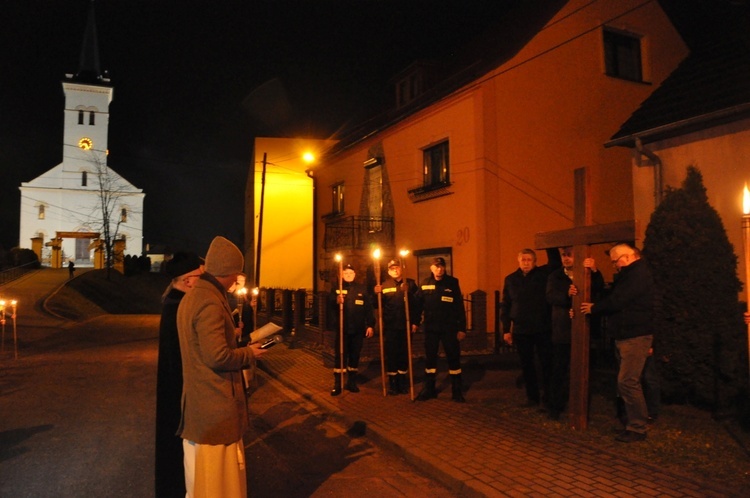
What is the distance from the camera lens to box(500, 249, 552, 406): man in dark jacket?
23.0 ft

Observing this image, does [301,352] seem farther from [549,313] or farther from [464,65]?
[464,65]

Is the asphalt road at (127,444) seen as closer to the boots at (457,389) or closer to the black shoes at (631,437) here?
the boots at (457,389)

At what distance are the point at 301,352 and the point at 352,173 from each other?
930cm

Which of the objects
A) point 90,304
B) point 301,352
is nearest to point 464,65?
point 301,352

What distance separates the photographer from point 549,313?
23.2 feet

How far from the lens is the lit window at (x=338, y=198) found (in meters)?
22.5

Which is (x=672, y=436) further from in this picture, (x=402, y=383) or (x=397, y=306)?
(x=402, y=383)

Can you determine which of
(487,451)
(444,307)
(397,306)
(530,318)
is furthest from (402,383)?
(487,451)

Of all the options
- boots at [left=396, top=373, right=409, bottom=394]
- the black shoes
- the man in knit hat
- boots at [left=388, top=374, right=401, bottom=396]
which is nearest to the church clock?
boots at [left=396, top=373, right=409, bottom=394]

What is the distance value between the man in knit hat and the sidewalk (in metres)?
2.20

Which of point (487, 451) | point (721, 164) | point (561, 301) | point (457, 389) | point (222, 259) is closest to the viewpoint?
point (222, 259)

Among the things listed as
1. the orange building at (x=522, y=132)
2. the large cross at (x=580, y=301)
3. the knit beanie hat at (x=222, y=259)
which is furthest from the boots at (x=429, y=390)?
the orange building at (x=522, y=132)

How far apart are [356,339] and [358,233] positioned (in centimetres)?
1149

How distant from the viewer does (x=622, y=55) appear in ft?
53.0
